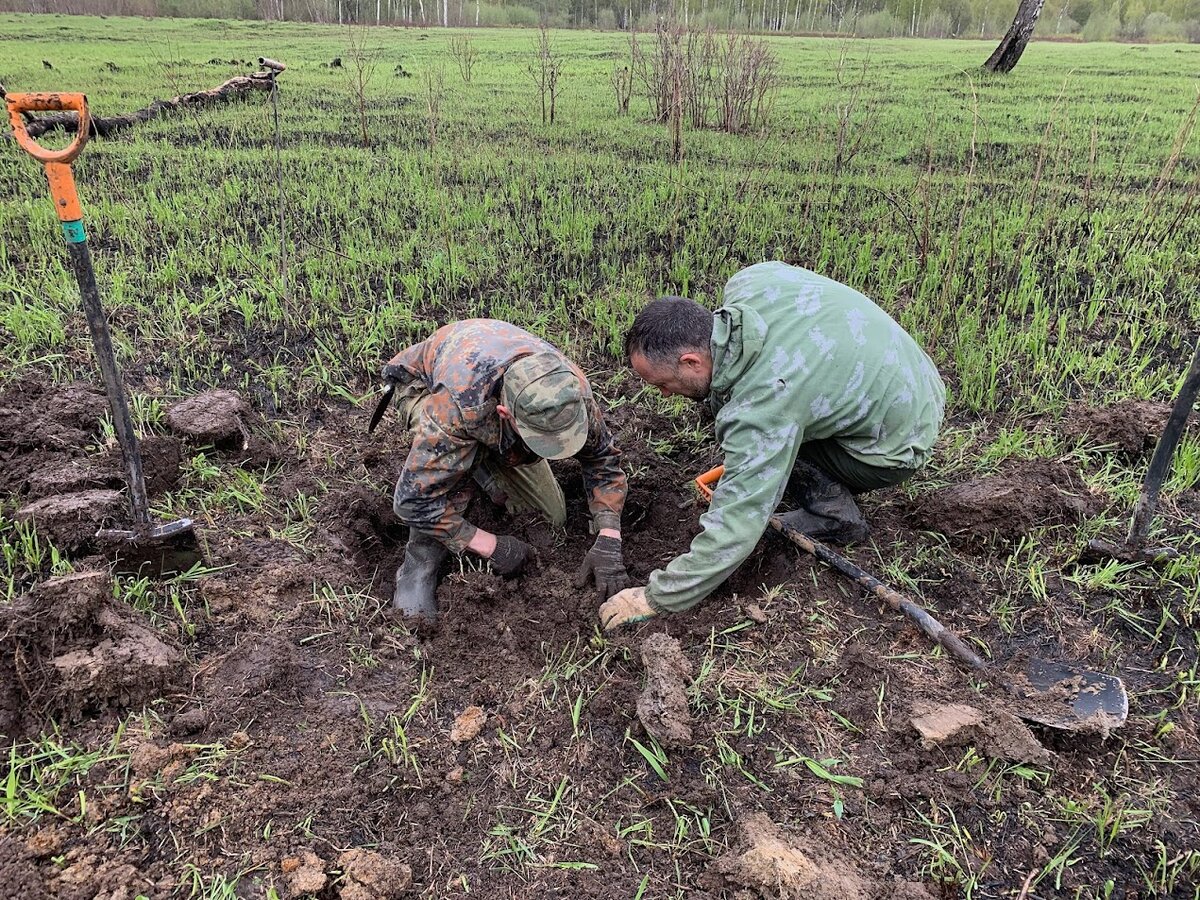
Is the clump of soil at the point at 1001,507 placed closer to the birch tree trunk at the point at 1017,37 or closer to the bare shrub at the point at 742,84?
the bare shrub at the point at 742,84

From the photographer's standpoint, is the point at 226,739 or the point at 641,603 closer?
the point at 226,739

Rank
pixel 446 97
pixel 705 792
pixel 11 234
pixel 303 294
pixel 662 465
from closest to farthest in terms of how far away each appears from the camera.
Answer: pixel 705 792 → pixel 662 465 → pixel 303 294 → pixel 11 234 → pixel 446 97

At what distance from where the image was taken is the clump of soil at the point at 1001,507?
2625 mm

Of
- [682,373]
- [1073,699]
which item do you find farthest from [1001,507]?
[682,373]

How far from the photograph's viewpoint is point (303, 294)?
14.3 feet

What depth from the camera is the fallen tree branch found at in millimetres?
6938

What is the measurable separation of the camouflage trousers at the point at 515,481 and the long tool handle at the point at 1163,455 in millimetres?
2008

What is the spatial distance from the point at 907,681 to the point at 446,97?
10183mm

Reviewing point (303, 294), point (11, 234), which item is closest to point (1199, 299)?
point (303, 294)

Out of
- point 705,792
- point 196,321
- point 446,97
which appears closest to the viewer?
point 705,792

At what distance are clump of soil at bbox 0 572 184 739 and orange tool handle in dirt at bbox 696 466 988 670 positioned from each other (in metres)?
1.72

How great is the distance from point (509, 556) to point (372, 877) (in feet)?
3.92

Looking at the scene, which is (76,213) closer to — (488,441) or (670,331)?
(488,441)

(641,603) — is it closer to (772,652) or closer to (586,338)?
(772,652)
